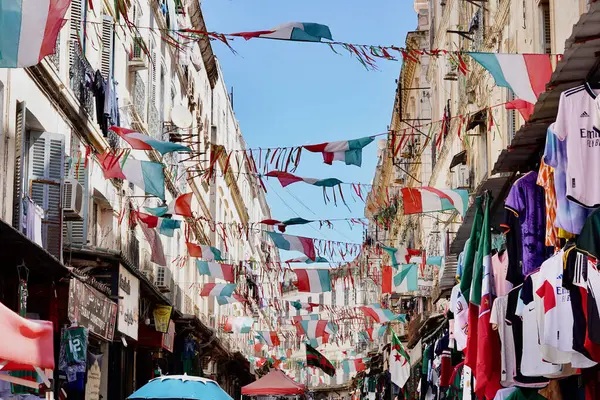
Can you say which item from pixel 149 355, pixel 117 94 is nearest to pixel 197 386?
pixel 117 94

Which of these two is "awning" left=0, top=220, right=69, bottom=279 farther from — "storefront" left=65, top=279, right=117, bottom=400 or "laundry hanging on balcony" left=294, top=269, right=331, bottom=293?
"laundry hanging on balcony" left=294, top=269, right=331, bottom=293

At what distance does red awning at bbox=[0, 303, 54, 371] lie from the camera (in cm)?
830

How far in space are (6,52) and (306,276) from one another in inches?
745

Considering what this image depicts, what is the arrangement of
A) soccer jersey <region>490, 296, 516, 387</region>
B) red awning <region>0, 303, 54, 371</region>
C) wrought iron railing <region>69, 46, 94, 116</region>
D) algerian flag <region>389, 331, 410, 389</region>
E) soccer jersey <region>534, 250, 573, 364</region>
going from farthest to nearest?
algerian flag <region>389, 331, 410, 389</region>
wrought iron railing <region>69, 46, 94, 116</region>
soccer jersey <region>490, 296, 516, 387</region>
red awning <region>0, 303, 54, 371</region>
soccer jersey <region>534, 250, 573, 364</region>

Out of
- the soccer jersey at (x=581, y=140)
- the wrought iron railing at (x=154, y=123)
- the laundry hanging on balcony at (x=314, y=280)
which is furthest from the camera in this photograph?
the wrought iron railing at (x=154, y=123)

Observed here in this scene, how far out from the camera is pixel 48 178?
15969 millimetres

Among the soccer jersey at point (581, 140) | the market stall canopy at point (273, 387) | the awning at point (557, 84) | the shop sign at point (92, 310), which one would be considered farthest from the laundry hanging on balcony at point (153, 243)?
the soccer jersey at point (581, 140)

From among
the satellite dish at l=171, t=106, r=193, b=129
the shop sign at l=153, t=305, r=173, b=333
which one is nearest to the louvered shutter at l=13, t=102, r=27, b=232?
the shop sign at l=153, t=305, r=173, b=333

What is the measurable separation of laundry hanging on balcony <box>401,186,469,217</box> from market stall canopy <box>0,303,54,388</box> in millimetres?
10876

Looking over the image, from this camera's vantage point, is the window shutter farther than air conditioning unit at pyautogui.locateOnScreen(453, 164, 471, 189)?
No

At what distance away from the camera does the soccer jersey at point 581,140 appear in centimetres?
775

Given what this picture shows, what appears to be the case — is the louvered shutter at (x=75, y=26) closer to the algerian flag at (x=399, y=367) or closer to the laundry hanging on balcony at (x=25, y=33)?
the laundry hanging on balcony at (x=25, y=33)

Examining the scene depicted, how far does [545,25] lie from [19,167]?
8.68 metres

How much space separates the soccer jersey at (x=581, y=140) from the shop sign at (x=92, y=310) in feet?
26.8
